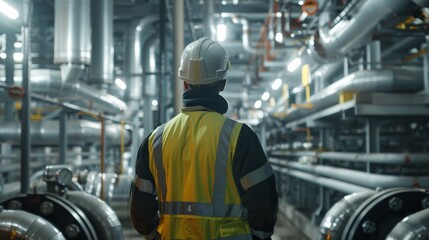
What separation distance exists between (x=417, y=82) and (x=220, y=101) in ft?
12.6

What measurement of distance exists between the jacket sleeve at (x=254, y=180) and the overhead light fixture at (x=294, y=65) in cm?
565

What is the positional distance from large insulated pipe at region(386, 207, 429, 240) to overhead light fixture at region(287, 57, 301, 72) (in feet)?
15.6

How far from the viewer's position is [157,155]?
2.04 m

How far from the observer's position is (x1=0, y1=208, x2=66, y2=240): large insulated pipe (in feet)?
9.34

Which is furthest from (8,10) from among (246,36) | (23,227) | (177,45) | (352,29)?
(246,36)

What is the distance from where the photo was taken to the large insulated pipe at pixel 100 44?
22.5 feet

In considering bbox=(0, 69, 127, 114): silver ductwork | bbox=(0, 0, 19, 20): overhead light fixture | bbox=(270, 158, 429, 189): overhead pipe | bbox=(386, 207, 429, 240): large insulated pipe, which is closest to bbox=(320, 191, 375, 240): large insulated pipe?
bbox=(386, 207, 429, 240): large insulated pipe

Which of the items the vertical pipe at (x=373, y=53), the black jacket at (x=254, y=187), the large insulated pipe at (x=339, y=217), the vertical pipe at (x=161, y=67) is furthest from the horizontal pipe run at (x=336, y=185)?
the black jacket at (x=254, y=187)

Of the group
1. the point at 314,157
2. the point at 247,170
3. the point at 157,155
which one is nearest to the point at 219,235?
the point at 247,170

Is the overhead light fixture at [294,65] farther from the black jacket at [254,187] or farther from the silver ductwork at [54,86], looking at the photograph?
the black jacket at [254,187]

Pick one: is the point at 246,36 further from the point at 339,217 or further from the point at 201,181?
the point at 201,181

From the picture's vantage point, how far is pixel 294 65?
7.79 metres

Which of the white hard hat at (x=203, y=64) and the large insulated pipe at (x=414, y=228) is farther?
the large insulated pipe at (x=414, y=228)

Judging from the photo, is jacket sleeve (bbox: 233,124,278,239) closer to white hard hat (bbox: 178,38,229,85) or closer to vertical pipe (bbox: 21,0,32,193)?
white hard hat (bbox: 178,38,229,85)
